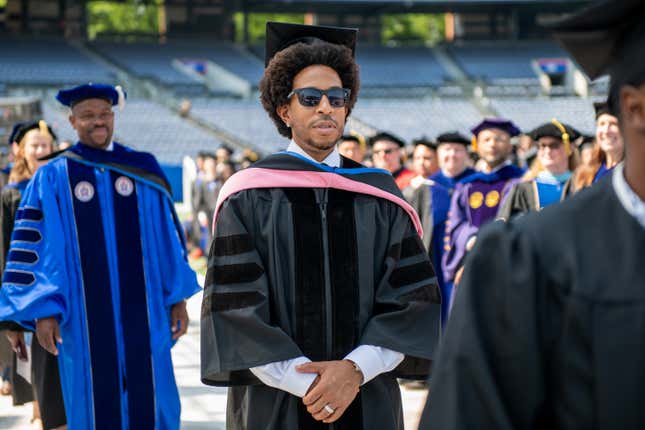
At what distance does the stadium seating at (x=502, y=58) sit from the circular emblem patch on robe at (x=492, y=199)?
32.8m

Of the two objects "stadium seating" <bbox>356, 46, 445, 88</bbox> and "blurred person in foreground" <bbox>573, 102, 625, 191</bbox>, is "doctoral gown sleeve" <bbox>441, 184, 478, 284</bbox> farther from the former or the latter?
"stadium seating" <bbox>356, 46, 445, 88</bbox>

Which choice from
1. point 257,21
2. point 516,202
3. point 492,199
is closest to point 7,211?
point 516,202

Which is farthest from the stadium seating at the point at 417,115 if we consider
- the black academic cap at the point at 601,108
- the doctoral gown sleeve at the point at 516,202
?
the black academic cap at the point at 601,108

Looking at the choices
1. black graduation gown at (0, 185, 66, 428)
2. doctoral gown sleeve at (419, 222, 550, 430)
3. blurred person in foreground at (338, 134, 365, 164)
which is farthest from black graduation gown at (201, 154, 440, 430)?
blurred person in foreground at (338, 134, 365, 164)

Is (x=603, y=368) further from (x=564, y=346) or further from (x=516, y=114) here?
(x=516, y=114)

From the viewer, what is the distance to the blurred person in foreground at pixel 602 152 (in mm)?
5641

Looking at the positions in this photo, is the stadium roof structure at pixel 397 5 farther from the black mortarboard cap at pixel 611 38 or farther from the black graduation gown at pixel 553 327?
the black graduation gown at pixel 553 327

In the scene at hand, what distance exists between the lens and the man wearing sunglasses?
10.1 feet

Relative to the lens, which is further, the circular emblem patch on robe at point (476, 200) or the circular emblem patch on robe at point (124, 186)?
the circular emblem patch on robe at point (476, 200)

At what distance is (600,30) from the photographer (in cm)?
159

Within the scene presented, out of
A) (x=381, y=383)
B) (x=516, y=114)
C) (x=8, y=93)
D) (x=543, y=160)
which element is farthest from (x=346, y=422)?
(x=516, y=114)

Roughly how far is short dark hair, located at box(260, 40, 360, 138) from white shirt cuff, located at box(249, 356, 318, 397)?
35.1 inches

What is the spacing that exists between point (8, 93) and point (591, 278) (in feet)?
106

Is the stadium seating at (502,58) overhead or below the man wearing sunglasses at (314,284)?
overhead
